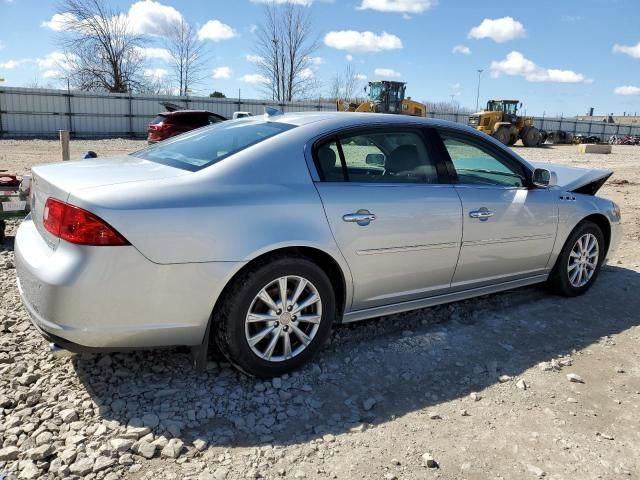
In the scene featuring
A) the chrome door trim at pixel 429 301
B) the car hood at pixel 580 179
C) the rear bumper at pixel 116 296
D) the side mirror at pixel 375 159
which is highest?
the side mirror at pixel 375 159

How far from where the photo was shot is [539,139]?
3497 cm

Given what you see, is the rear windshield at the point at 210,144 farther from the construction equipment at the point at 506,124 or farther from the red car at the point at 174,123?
the construction equipment at the point at 506,124

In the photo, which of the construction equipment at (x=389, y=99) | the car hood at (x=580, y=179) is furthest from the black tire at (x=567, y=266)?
the construction equipment at (x=389, y=99)

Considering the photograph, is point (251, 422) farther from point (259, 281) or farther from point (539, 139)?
point (539, 139)

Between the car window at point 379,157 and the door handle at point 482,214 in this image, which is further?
the door handle at point 482,214

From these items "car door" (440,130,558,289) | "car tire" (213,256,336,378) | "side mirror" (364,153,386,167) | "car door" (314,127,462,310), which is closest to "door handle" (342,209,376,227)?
"car door" (314,127,462,310)

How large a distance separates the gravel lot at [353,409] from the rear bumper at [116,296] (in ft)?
1.32

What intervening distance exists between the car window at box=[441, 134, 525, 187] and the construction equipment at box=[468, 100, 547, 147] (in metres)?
29.8

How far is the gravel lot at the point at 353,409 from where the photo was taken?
8.05ft

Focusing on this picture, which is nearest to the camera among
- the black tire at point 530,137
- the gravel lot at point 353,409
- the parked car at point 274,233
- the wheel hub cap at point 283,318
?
the gravel lot at point 353,409

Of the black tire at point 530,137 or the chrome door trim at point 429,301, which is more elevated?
the black tire at point 530,137

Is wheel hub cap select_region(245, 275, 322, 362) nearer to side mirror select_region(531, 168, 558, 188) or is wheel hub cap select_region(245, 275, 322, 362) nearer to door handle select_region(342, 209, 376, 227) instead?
door handle select_region(342, 209, 376, 227)

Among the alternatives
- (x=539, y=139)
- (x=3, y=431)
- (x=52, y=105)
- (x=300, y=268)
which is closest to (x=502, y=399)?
(x=300, y=268)

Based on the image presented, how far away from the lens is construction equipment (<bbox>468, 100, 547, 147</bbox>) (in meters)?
32.5
